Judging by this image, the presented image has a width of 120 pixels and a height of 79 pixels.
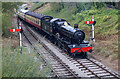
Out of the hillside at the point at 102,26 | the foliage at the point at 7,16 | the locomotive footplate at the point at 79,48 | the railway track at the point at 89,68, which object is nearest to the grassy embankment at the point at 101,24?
the hillside at the point at 102,26

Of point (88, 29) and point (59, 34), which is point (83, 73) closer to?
point (59, 34)

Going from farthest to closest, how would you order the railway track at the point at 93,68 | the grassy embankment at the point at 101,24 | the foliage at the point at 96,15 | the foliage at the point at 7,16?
the foliage at the point at 96,15, the foliage at the point at 7,16, the grassy embankment at the point at 101,24, the railway track at the point at 93,68

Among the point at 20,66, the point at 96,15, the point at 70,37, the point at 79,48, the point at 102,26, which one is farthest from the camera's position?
the point at 96,15

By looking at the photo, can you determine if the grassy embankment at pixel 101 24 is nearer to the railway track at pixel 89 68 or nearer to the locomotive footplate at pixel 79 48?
the locomotive footplate at pixel 79 48

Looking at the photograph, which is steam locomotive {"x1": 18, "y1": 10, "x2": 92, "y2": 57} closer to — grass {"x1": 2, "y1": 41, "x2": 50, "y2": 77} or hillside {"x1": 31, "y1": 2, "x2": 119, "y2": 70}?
hillside {"x1": 31, "y1": 2, "x2": 119, "y2": 70}

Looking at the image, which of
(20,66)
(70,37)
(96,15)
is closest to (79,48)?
(70,37)

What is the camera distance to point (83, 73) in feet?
37.5

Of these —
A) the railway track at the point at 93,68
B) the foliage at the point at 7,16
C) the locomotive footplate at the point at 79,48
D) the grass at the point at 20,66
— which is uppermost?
the foliage at the point at 7,16

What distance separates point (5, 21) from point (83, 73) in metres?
11.0

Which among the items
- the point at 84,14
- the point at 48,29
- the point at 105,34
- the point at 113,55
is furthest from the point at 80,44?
the point at 84,14

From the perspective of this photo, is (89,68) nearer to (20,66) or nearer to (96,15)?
(20,66)

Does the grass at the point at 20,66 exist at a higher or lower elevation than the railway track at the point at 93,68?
higher

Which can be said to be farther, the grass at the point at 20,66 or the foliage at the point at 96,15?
the foliage at the point at 96,15

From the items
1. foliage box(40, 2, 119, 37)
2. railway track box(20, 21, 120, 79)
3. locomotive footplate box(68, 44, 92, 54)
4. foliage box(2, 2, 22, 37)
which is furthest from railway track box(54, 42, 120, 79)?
foliage box(2, 2, 22, 37)
